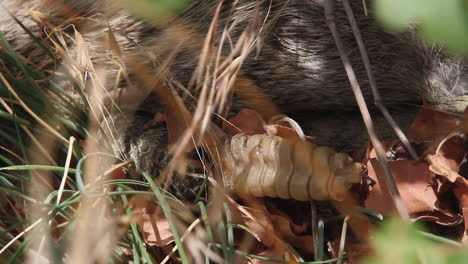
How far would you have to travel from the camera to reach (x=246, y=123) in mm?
1358

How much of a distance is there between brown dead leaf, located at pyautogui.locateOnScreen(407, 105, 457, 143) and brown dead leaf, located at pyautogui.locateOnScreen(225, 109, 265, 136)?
1.17 feet

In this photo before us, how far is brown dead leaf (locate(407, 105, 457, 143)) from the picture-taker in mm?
1236

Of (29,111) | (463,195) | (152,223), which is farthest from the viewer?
(29,111)

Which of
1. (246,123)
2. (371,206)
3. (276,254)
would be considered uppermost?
(246,123)

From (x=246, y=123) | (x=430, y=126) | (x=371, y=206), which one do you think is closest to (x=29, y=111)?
(x=246, y=123)

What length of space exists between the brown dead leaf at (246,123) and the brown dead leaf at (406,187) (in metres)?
0.29

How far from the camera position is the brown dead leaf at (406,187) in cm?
114

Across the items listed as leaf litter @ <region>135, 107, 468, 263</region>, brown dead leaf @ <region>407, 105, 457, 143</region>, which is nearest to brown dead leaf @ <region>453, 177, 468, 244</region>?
leaf litter @ <region>135, 107, 468, 263</region>

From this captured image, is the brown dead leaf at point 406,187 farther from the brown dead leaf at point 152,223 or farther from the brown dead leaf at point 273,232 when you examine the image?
the brown dead leaf at point 152,223

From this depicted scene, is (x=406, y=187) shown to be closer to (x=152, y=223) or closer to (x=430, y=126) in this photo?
(x=430, y=126)

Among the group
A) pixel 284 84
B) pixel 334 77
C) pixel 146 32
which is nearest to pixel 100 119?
pixel 146 32

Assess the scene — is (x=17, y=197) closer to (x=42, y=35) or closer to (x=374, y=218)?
(x=42, y=35)

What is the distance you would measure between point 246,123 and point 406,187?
414mm

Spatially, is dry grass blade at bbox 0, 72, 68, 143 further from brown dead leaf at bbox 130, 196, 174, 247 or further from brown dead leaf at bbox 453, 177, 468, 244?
brown dead leaf at bbox 453, 177, 468, 244
